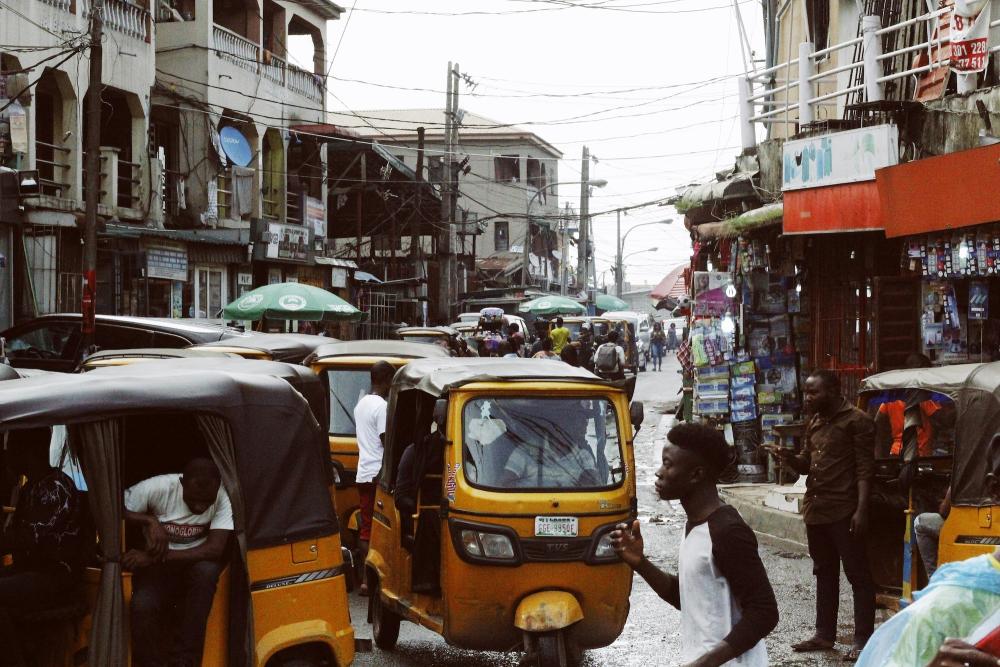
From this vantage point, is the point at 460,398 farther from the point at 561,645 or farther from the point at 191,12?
the point at 191,12

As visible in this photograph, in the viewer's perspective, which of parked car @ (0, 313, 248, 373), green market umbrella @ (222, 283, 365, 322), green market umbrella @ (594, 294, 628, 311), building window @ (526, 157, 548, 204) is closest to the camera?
parked car @ (0, 313, 248, 373)

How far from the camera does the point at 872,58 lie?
13.6m

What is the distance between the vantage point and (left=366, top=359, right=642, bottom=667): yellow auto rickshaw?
24.5 feet

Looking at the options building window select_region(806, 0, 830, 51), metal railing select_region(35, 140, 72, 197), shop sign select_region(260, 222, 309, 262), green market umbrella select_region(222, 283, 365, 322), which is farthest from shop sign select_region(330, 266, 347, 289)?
building window select_region(806, 0, 830, 51)

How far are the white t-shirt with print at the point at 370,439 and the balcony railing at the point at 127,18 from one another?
673 inches

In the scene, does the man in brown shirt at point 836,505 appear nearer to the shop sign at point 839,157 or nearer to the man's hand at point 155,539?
the man's hand at point 155,539

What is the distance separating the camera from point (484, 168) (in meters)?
71.3

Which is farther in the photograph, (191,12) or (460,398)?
(191,12)

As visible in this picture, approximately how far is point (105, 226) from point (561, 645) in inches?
717

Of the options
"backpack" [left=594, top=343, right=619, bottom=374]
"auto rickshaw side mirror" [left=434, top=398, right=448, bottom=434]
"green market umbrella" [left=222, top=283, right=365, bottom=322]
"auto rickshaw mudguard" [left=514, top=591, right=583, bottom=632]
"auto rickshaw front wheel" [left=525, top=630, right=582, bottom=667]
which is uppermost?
"green market umbrella" [left=222, top=283, right=365, bottom=322]

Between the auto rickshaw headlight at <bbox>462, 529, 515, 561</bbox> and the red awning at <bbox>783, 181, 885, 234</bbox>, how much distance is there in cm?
743

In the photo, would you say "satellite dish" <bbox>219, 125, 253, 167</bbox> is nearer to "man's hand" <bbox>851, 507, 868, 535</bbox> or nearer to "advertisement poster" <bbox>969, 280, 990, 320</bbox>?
"advertisement poster" <bbox>969, 280, 990, 320</bbox>

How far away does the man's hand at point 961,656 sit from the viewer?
3.08 meters

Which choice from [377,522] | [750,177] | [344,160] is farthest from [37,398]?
[344,160]
